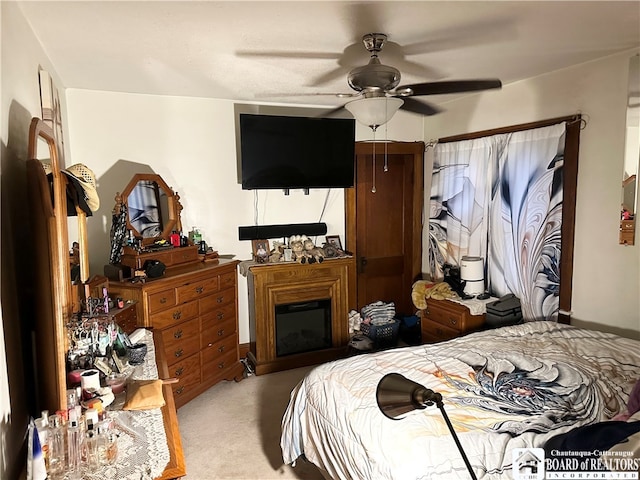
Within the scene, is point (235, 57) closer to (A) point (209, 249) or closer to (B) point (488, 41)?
(B) point (488, 41)

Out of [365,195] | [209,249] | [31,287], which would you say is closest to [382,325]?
[365,195]

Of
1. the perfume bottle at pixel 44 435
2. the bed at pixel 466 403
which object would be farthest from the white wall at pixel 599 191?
the perfume bottle at pixel 44 435

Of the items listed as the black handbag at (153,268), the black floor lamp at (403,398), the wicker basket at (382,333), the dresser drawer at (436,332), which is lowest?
the wicker basket at (382,333)

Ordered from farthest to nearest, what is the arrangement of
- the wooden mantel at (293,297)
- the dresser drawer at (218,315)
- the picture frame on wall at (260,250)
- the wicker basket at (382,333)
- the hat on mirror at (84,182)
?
the wicker basket at (382,333) → the picture frame on wall at (260,250) → the wooden mantel at (293,297) → the dresser drawer at (218,315) → the hat on mirror at (84,182)

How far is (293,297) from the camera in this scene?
12.6ft

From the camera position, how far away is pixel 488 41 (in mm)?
2391

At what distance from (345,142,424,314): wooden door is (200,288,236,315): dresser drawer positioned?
54.7 inches

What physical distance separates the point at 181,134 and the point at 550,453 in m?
3.42

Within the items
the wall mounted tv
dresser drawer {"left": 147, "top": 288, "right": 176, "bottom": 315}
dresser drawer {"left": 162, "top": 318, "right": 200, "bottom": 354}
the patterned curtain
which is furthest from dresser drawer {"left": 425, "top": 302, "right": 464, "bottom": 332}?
dresser drawer {"left": 147, "top": 288, "right": 176, "bottom": 315}

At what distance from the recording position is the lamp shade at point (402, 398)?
1.04 metres

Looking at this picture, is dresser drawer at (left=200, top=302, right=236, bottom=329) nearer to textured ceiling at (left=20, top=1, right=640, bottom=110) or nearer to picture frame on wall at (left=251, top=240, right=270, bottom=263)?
picture frame on wall at (left=251, top=240, right=270, bottom=263)

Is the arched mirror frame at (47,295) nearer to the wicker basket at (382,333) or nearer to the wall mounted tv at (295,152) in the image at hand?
the wall mounted tv at (295,152)

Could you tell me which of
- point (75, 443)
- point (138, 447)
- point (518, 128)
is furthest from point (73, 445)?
point (518, 128)

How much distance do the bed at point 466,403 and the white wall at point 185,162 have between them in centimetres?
197
